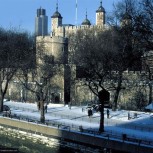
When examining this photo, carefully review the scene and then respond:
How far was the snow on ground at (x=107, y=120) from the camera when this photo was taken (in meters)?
30.8

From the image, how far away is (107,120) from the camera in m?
36.5

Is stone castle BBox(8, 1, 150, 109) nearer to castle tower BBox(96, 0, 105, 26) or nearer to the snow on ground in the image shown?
the snow on ground

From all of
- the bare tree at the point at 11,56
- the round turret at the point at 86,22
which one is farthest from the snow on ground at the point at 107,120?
the round turret at the point at 86,22

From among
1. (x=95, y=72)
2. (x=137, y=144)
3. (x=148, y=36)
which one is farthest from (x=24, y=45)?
(x=137, y=144)

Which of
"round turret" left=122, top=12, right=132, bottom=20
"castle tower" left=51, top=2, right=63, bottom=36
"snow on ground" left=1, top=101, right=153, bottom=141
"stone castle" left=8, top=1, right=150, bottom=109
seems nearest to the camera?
"snow on ground" left=1, top=101, right=153, bottom=141

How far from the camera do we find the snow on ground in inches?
1213

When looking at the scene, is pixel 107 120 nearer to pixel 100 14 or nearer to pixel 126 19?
pixel 126 19

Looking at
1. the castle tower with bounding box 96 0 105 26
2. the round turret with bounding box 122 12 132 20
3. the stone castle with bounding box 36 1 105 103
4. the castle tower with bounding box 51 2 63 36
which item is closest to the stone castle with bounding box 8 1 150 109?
the stone castle with bounding box 36 1 105 103

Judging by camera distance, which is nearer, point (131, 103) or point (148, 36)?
point (148, 36)

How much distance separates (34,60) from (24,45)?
8.08 metres

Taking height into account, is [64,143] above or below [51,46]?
below

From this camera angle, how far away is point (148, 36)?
110ft

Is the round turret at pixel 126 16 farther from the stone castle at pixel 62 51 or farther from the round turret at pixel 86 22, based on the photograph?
the round turret at pixel 86 22

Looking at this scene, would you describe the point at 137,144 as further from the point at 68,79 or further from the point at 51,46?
the point at 51,46
